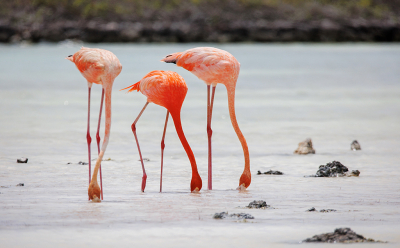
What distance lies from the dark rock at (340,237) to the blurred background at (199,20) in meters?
59.4

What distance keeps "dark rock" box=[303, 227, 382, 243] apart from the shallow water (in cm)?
11

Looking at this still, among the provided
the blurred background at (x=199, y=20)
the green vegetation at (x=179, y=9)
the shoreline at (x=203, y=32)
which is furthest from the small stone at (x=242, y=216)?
the green vegetation at (x=179, y=9)

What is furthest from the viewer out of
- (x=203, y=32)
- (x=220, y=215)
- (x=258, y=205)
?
(x=203, y=32)

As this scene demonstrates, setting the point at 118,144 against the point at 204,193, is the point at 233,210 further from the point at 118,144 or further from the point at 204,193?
the point at 118,144

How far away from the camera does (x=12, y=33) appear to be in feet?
214

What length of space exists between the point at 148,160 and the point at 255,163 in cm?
112

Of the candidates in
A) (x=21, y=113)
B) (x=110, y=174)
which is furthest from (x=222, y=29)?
(x=110, y=174)

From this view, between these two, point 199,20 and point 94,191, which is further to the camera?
point 199,20

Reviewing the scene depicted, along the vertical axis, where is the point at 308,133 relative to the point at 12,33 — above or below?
below

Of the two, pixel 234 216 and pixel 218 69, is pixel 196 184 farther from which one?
pixel 218 69

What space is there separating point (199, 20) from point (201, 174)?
2490 inches

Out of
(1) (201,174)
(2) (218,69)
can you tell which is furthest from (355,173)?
(2) (218,69)

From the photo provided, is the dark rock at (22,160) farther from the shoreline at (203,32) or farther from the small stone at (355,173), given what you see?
the shoreline at (203,32)

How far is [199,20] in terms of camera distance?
222 ft
